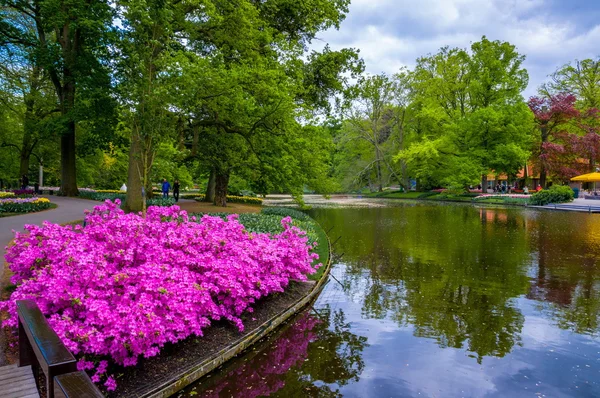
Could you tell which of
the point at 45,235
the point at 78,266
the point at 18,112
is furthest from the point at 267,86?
the point at 18,112

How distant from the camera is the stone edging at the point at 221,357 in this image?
180 inches

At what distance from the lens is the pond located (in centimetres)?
505

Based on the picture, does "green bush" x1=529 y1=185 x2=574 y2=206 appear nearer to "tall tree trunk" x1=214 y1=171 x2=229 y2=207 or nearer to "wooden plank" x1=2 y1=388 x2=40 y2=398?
"tall tree trunk" x1=214 y1=171 x2=229 y2=207

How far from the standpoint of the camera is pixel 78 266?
484 cm

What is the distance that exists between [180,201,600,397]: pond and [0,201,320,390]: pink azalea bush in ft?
2.92

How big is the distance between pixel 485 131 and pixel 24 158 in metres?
44.3

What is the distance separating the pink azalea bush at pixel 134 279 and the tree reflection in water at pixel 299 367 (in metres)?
0.74

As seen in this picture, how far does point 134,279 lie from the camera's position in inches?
201

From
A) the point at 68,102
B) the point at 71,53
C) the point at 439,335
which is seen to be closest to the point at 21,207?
the point at 71,53

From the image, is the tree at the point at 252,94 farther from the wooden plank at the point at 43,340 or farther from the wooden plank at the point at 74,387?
the wooden plank at the point at 74,387

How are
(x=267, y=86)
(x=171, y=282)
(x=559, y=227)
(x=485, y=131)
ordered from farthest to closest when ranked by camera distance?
(x=485, y=131)
(x=559, y=227)
(x=267, y=86)
(x=171, y=282)

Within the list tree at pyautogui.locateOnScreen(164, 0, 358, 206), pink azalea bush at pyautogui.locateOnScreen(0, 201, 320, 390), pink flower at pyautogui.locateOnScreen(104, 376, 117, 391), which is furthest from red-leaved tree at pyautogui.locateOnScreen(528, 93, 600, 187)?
pink flower at pyautogui.locateOnScreen(104, 376, 117, 391)

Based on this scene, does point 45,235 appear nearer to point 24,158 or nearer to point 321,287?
point 321,287

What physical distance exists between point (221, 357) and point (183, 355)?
524 mm
